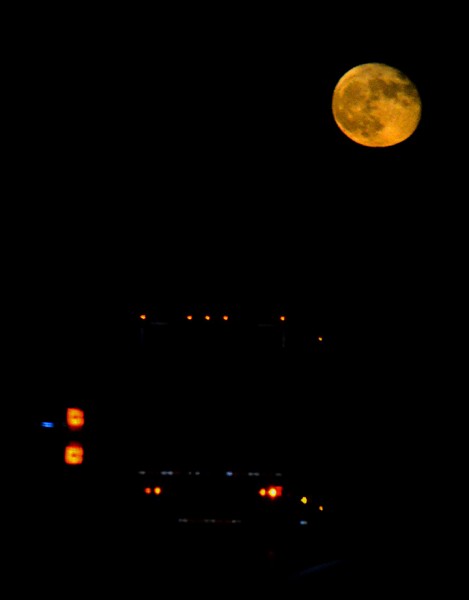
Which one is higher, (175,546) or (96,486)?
(96,486)

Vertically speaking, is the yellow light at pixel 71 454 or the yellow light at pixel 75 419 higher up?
the yellow light at pixel 75 419

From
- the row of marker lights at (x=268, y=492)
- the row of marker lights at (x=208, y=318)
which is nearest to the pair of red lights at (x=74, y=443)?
the row of marker lights at (x=268, y=492)

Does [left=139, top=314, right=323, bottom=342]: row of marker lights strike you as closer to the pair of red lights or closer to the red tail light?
the pair of red lights

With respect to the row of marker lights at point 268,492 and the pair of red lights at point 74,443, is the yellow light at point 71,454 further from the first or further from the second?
the row of marker lights at point 268,492

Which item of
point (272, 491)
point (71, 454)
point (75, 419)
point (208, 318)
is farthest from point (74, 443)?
point (272, 491)

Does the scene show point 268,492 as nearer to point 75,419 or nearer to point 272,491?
point 272,491

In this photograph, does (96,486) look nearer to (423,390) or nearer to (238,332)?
(238,332)

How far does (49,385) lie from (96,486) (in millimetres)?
1112

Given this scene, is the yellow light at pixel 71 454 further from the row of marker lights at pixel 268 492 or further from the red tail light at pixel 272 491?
the red tail light at pixel 272 491

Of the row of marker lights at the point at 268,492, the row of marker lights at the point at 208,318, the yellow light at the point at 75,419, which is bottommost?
the row of marker lights at the point at 268,492

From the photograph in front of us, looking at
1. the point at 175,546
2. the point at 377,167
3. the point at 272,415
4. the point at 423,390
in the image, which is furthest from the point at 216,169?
the point at 175,546

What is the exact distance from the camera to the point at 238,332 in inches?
276

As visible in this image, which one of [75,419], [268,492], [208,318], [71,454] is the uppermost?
[208,318]

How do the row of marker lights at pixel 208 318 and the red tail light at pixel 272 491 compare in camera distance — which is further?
the row of marker lights at pixel 208 318
